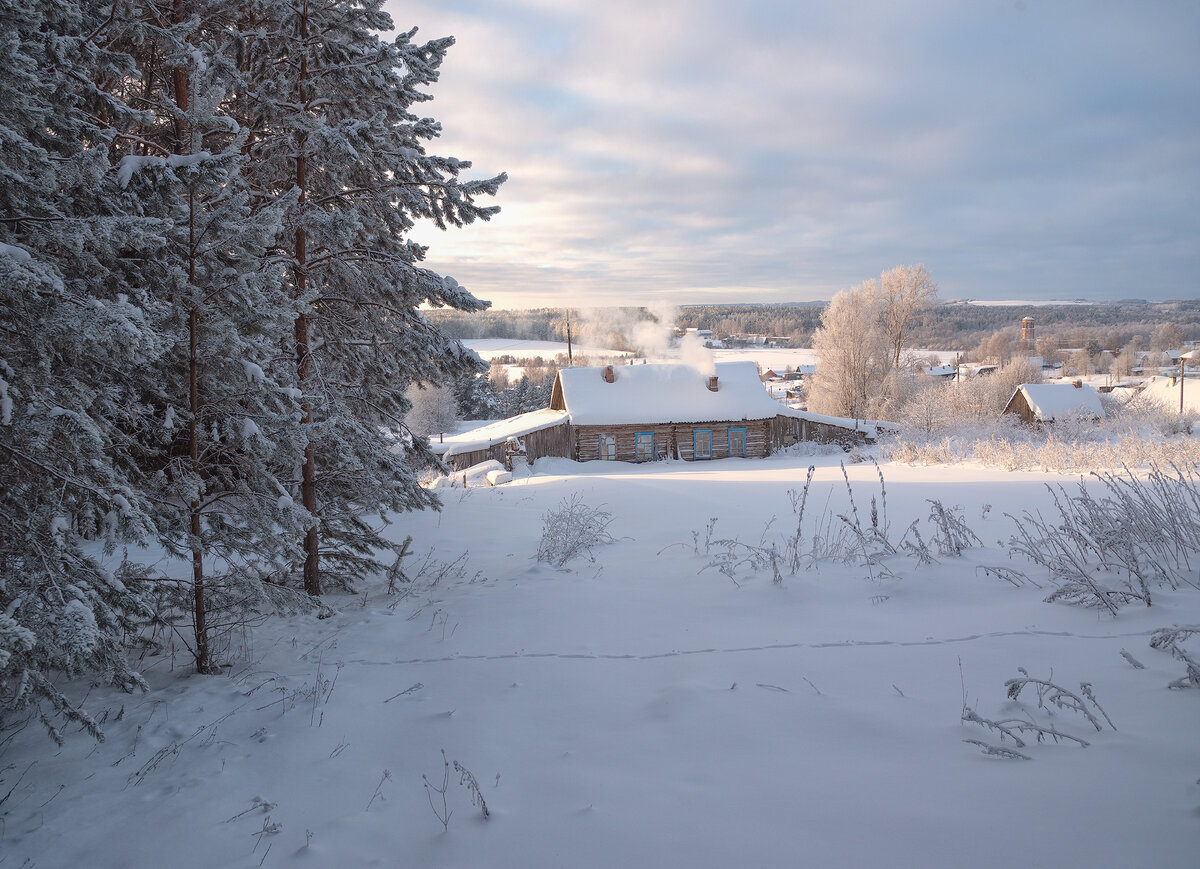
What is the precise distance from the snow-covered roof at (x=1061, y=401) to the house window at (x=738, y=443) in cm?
1979

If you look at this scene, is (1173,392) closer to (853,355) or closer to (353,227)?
(853,355)

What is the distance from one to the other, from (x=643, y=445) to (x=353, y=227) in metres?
26.5

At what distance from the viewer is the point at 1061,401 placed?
40.0 m

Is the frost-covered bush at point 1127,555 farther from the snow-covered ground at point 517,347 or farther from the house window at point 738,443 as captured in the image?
the snow-covered ground at point 517,347

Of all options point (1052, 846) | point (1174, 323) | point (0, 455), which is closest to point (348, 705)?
point (0, 455)

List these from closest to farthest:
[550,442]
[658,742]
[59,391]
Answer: [658,742]
[59,391]
[550,442]

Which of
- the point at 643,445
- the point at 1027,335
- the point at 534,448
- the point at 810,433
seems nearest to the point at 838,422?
the point at 810,433

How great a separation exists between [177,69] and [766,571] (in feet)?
23.3

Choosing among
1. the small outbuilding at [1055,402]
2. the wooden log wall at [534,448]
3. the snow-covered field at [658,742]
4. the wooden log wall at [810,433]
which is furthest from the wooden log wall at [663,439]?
the snow-covered field at [658,742]

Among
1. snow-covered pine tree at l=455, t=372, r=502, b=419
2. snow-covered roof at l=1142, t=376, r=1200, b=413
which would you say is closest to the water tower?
snow-covered roof at l=1142, t=376, r=1200, b=413

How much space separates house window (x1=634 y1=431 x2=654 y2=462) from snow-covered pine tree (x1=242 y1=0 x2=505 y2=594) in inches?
986

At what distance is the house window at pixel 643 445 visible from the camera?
105 feet

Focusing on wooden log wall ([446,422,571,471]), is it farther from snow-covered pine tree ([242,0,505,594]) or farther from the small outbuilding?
the small outbuilding

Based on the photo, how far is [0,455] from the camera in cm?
384
